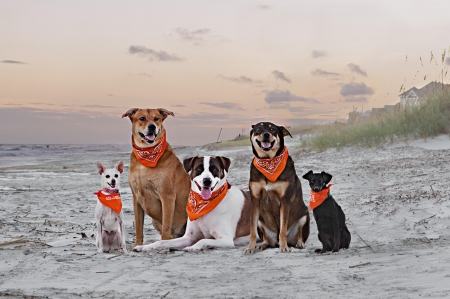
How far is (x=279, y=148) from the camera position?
6.06 meters

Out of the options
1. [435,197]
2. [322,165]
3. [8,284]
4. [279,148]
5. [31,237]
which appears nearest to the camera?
[8,284]

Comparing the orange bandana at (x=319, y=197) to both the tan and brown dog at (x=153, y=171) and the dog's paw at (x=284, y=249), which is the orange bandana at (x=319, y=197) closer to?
the dog's paw at (x=284, y=249)

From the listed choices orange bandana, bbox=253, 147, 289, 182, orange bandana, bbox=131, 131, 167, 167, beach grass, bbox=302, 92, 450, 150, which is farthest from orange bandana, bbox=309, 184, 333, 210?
beach grass, bbox=302, 92, 450, 150

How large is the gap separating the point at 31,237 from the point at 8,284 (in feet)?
9.02

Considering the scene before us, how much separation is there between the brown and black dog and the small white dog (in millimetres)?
1530

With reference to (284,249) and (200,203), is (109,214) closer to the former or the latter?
(200,203)

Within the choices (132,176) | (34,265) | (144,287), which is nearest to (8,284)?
(34,265)

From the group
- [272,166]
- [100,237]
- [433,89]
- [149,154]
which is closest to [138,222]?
[100,237]

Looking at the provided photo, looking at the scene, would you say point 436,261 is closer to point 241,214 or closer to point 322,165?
point 241,214

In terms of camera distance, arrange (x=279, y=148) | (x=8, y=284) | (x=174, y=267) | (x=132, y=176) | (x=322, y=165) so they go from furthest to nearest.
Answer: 1. (x=322, y=165)
2. (x=132, y=176)
3. (x=279, y=148)
4. (x=174, y=267)
5. (x=8, y=284)

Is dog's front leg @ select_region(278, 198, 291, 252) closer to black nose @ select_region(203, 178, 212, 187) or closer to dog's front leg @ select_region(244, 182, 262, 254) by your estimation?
dog's front leg @ select_region(244, 182, 262, 254)

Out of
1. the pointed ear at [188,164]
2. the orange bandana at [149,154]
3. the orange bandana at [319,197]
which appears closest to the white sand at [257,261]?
the orange bandana at [319,197]

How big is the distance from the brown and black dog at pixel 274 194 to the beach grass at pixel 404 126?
36.0ft

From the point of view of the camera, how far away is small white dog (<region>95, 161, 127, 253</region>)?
241 inches
